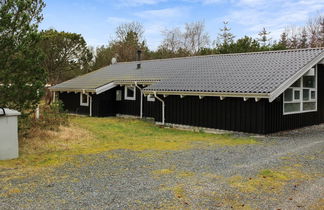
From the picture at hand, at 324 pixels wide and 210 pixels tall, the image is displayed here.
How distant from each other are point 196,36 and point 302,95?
1075 inches

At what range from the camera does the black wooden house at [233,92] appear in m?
10.7

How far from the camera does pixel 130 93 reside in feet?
59.1

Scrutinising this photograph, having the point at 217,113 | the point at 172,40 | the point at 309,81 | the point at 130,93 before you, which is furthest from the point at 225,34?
the point at 217,113

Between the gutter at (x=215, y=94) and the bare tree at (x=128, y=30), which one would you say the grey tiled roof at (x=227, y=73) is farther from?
the bare tree at (x=128, y=30)

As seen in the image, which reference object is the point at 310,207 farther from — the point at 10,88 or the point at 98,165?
the point at 10,88

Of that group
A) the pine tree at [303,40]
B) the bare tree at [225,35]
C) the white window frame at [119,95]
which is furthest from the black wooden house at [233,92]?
the bare tree at [225,35]

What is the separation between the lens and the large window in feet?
38.5

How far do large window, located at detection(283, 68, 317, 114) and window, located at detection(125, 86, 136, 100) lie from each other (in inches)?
354

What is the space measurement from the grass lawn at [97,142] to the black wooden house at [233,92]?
3.50ft

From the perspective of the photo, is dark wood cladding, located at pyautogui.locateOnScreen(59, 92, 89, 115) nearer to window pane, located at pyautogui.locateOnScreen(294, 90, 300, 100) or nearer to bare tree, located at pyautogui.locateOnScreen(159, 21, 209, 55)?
window pane, located at pyautogui.locateOnScreen(294, 90, 300, 100)

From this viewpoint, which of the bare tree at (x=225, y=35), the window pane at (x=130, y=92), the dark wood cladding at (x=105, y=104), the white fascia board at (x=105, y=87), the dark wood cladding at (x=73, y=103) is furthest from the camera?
the bare tree at (x=225, y=35)

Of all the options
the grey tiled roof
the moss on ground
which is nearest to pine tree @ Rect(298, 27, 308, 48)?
the grey tiled roof

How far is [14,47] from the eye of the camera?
26.5 feet

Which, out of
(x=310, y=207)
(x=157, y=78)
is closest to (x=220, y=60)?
(x=157, y=78)
